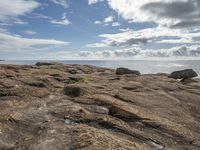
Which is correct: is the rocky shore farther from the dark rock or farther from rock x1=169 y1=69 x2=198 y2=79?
rock x1=169 y1=69 x2=198 y2=79

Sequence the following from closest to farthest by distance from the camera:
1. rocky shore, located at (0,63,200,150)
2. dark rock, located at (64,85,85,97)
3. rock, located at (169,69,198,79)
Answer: rocky shore, located at (0,63,200,150) < dark rock, located at (64,85,85,97) < rock, located at (169,69,198,79)

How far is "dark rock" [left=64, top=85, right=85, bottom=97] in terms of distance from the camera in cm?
2824

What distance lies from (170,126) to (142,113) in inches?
109

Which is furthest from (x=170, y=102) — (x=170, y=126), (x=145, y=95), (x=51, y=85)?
(x=51, y=85)

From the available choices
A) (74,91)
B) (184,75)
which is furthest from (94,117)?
(184,75)

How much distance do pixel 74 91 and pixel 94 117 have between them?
7631 mm

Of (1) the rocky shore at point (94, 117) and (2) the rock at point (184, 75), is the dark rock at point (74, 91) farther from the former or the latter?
(2) the rock at point (184, 75)

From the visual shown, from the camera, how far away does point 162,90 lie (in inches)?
1404

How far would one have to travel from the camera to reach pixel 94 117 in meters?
21.5

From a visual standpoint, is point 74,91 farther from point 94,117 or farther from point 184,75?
point 184,75

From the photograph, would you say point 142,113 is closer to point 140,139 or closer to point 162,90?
point 140,139

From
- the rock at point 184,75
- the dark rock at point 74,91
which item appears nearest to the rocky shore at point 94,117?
the dark rock at point 74,91

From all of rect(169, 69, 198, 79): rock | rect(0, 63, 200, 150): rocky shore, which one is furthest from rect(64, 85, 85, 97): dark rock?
rect(169, 69, 198, 79): rock

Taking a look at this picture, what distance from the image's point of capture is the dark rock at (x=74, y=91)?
28.2 m
